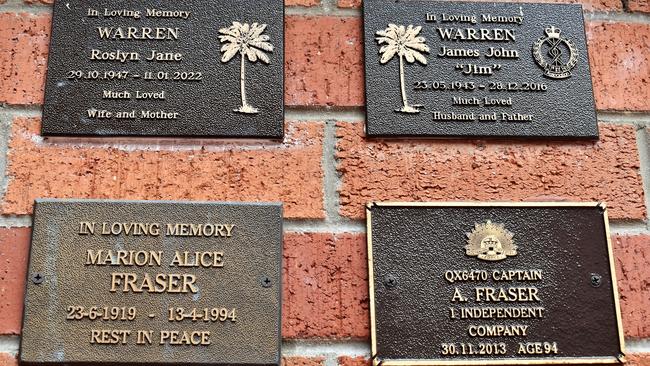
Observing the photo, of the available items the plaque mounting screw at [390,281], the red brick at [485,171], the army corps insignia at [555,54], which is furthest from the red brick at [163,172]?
the army corps insignia at [555,54]

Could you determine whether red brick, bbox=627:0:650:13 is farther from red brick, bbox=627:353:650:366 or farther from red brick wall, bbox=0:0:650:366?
red brick, bbox=627:353:650:366

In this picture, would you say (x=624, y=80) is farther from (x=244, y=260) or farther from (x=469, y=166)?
(x=244, y=260)

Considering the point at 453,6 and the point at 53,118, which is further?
the point at 453,6

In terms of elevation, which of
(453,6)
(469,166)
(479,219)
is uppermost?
(453,6)

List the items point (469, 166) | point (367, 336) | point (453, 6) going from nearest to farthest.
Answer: point (367, 336) → point (469, 166) → point (453, 6)

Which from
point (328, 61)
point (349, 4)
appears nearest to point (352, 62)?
point (328, 61)

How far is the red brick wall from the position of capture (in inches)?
72.0

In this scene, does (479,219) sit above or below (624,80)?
below

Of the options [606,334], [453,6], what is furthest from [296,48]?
[606,334]

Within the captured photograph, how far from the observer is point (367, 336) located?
71.1 inches

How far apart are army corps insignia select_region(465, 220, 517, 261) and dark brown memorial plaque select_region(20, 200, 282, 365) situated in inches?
19.9

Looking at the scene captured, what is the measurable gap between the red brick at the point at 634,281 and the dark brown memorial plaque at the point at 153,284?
90 centimetres

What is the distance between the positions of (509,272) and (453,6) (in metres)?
0.79

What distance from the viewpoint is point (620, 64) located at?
2.08 metres
